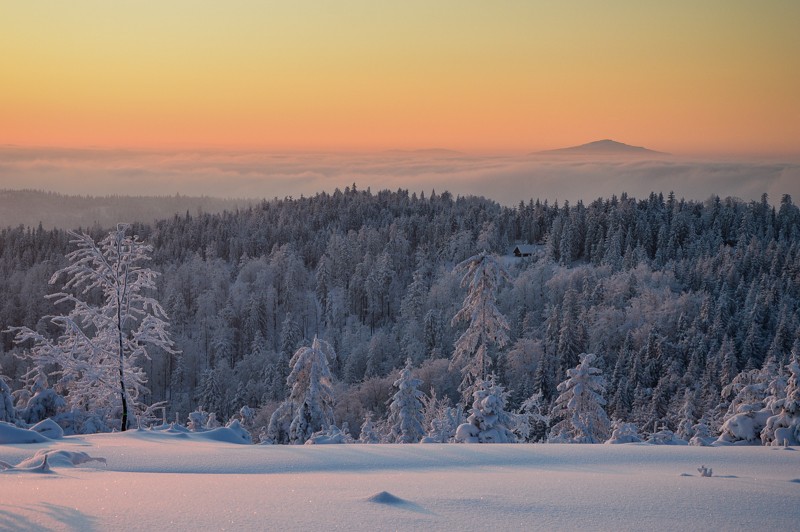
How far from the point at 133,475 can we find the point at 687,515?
5.38 m

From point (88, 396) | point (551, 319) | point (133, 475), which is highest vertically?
point (133, 475)

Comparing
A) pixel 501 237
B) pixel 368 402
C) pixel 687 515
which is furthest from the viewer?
pixel 501 237

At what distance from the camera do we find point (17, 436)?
31.5 feet

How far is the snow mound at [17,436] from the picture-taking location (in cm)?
950

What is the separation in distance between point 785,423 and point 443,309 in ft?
369

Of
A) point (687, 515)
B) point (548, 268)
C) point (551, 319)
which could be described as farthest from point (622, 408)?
point (687, 515)

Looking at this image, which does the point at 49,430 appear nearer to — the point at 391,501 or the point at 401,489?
the point at 401,489

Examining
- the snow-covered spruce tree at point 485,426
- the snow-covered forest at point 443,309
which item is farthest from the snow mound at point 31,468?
the snow-covered forest at point 443,309

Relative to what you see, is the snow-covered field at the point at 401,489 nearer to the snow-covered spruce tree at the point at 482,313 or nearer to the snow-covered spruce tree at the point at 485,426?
the snow-covered spruce tree at the point at 485,426

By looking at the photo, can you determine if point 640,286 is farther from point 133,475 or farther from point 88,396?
point 133,475

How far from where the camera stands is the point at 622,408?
7806 centimetres

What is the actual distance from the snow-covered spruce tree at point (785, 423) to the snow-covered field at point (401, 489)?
2454 mm

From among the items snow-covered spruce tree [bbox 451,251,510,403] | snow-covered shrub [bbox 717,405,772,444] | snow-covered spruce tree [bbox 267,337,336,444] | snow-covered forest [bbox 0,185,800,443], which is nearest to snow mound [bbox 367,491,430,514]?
snow-covered shrub [bbox 717,405,772,444]

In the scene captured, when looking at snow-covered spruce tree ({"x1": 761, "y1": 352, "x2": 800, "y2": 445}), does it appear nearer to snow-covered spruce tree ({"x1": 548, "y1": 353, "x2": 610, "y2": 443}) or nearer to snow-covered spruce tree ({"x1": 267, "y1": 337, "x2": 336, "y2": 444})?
snow-covered spruce tree ({"x1": 548, "y1": 353, "x2": 610, "y2": 443})
